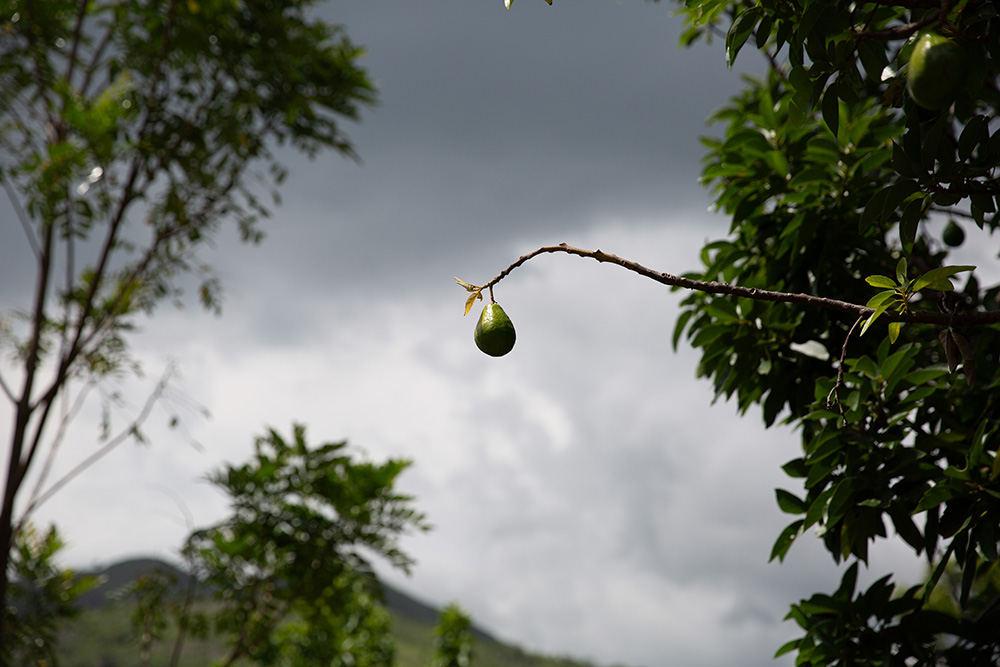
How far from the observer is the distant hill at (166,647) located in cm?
1206

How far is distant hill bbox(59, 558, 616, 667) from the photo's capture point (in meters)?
12.1

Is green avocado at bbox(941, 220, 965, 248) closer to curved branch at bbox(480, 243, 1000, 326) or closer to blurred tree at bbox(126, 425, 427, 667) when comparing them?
curved branch at bbox(480, 243, 1000, 326)

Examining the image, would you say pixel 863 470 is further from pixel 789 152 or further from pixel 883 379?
pixel 789 152

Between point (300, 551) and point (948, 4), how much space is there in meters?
4.05

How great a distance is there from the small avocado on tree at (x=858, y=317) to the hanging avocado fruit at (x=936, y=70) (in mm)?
180

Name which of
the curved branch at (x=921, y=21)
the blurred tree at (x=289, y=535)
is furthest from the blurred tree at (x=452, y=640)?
the curved branch at (x=921, y=21)

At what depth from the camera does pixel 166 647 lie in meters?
21.5

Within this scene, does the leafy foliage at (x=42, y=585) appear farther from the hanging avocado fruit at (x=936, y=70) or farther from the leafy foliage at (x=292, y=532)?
the hanging avocado fruit at (x=936, y=70)

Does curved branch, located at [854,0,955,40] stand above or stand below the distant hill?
below

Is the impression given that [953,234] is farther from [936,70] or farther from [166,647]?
[166,647]

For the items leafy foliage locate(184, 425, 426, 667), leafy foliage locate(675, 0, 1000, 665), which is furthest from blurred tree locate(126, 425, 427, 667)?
leafy foliage locate(675, 0, 1000, 665)

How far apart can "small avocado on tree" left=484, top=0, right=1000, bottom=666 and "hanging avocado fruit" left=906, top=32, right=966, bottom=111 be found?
0.18 meters

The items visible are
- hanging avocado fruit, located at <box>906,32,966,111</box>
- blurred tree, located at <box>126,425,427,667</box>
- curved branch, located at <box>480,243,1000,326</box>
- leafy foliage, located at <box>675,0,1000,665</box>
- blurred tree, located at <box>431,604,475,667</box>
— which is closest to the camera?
hanging avocado fruit, located at <box>906,32,966,111</box>

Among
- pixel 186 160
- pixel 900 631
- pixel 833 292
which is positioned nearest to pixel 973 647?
pixel 900 631
